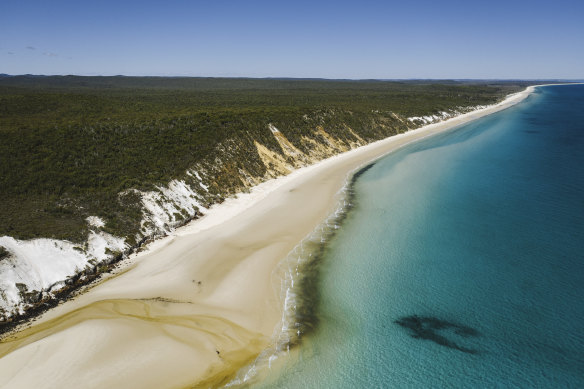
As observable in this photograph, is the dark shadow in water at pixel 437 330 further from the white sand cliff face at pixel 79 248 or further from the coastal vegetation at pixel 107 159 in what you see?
the coastal vegetation at pixel 107 159

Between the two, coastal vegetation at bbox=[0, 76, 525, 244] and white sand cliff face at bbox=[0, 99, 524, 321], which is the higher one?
coastal vegetation at bbox=[0, 76, 525, 244]

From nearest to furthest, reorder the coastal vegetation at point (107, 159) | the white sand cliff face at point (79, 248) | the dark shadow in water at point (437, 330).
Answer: the dark shadow in water at point (437, 330) < the white sand cliff face at point (79, 248) < the coastal vegetation at point (107, 159)

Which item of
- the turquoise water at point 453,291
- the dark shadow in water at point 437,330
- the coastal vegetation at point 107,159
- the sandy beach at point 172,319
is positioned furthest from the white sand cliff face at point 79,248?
the dark shadow in water at point 437,330

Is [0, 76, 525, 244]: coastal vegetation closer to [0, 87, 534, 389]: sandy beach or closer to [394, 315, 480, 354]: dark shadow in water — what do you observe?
[0, 87, 534, 389]: sandy beach

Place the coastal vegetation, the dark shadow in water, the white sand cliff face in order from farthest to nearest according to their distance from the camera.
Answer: the coastal vegetation
the white sand cliff face
the dark shadow in water

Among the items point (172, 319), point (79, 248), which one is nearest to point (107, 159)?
point (79, 248)

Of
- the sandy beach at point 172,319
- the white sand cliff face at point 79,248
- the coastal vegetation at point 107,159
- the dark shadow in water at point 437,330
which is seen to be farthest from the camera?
the coastal vegetation at point 107,159

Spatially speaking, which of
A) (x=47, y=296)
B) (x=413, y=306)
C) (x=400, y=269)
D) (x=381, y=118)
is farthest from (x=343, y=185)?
(x=381, y=118)

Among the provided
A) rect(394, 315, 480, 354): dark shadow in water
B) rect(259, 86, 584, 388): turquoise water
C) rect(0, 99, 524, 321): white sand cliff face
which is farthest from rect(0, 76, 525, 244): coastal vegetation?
rect(394, 315, 480, 354): dark shadow in water
